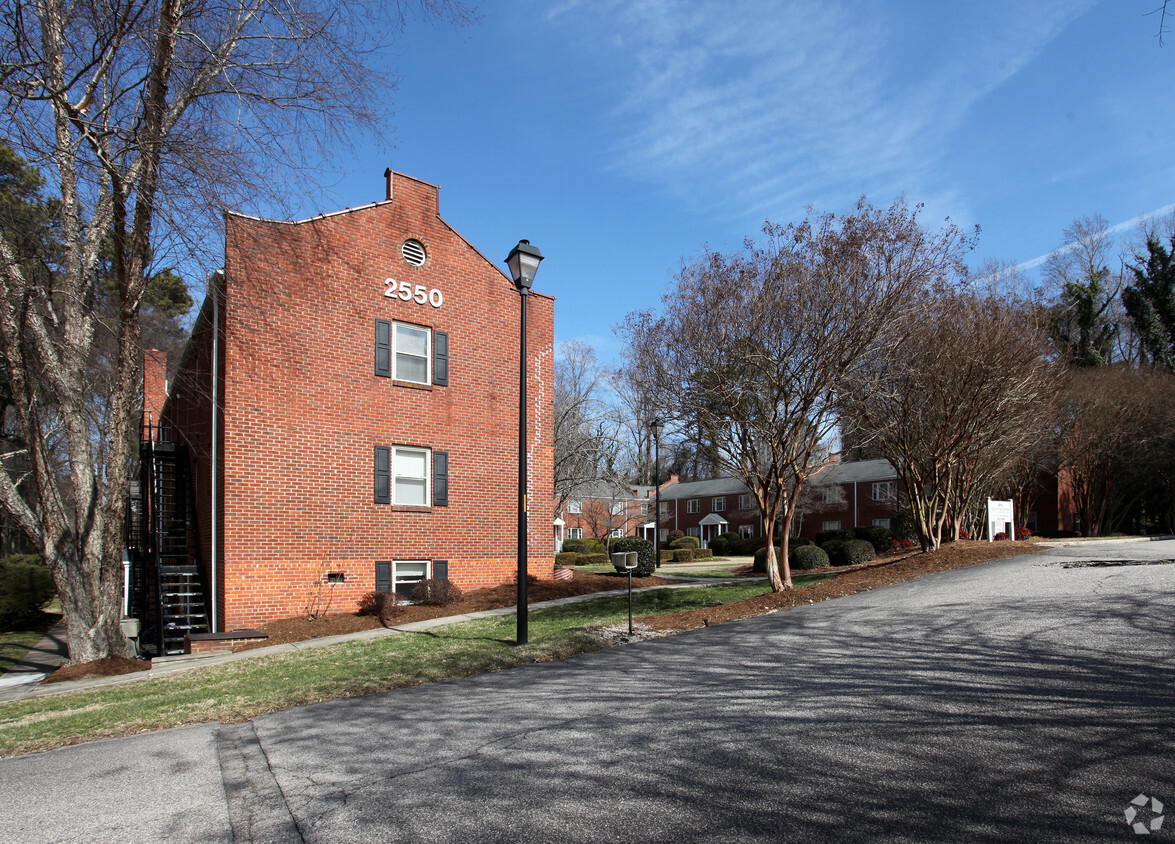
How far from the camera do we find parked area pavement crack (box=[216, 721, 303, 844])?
14.1ft

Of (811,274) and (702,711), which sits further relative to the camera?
(811,274)

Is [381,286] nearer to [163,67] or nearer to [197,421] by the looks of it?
[197,421]

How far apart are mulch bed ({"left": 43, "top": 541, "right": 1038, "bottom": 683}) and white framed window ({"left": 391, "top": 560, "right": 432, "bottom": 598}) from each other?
78 cm

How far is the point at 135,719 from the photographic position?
7.47 meters

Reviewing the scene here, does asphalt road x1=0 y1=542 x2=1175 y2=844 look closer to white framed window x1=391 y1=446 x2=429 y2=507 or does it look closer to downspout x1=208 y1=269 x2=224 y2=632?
downspout x1=208 y1=269 x2=224 y2=632

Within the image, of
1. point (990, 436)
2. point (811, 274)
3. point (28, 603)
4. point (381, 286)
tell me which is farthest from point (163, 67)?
point (990, 436)

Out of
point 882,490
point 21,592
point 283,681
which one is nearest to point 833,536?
point 882,490

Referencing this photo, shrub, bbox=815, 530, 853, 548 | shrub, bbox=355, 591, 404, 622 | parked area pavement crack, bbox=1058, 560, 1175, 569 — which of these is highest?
parked area pavement crack, bbox=1058, 560, 1175, 569

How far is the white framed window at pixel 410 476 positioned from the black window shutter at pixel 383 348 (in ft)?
5.41

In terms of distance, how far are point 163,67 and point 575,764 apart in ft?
32.8

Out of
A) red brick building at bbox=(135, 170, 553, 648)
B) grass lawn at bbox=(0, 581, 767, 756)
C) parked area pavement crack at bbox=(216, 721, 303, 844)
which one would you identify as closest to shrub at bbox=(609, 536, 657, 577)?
red brick building at bbox=(135, 170, 553, 648)

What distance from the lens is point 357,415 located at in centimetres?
1519

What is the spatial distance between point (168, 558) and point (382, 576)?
4930 millimetres

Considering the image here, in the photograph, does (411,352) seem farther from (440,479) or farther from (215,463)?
(215,463)
